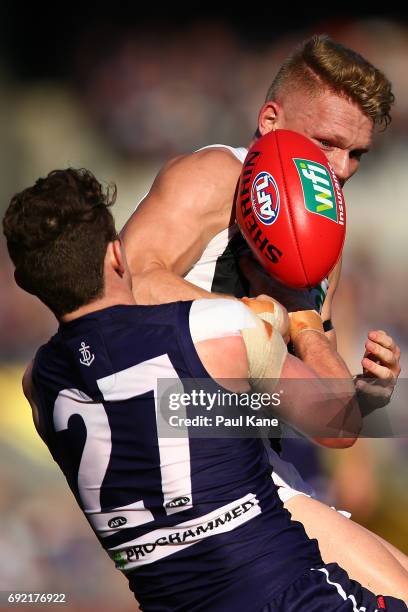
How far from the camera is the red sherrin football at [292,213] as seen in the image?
2910mm

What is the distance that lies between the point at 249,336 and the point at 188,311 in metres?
0.16

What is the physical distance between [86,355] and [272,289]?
3.22 ft

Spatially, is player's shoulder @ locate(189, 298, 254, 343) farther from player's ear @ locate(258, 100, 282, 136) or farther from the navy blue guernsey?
player's ear @ locate(258, 100, 282, 136)

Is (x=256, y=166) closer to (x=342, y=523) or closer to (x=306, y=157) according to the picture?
(x=306, y=157)

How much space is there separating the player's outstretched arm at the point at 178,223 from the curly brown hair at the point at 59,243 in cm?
50

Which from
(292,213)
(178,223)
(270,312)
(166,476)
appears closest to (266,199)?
(292,213)

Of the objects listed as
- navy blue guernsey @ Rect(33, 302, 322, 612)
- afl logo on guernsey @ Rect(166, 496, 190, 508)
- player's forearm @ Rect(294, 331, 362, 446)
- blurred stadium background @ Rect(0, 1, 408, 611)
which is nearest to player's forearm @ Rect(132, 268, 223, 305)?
player's forearm @ Rect(294, 331, 362, 446)

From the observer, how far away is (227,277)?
3330 mm

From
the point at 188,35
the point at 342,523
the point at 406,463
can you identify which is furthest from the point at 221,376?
the point at 188,35

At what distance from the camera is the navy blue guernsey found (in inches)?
92.6

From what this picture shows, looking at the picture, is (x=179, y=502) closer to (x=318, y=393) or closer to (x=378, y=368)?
(x=318, y=393)

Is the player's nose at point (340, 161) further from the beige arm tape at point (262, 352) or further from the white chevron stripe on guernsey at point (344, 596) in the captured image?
the white chevron stripe on guernsey at point (344, 596)

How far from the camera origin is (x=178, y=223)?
10.1ft

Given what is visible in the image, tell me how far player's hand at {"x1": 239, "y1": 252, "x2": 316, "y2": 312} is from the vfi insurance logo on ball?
311 mm
